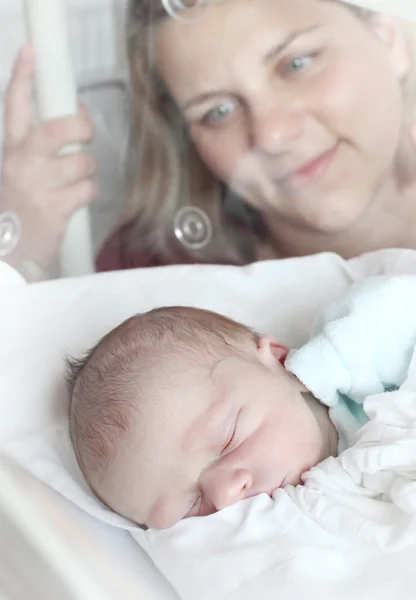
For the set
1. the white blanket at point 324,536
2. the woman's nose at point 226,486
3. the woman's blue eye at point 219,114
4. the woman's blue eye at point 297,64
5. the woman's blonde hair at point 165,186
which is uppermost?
the woman's blue eye at point 297,64

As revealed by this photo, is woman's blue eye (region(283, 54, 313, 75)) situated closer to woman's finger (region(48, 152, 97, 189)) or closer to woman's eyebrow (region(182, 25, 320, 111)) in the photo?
woman's eyebrow (region(182, 25, 320, 111))

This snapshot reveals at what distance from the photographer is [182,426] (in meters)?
0.74

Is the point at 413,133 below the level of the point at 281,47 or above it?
below

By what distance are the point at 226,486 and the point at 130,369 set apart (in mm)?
142

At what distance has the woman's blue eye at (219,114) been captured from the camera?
115cm

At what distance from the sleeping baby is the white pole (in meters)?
0.30

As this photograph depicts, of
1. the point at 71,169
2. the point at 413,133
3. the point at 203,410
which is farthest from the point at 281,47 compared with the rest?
the point at 203,410

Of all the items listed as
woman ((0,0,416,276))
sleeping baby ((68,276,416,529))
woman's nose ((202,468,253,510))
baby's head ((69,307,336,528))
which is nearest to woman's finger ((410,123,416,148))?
woman ((0,0,416,276))

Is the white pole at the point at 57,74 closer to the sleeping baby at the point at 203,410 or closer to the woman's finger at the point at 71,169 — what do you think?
the woman's finger at the point at 71,169

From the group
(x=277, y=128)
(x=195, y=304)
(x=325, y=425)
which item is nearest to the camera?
(x=325, y=425)

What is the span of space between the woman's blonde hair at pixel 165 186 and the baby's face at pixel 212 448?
0.48m

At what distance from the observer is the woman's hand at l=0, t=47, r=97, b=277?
3.42ft

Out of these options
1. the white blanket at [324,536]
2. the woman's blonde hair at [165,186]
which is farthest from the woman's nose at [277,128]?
the white blanket at [324,536]

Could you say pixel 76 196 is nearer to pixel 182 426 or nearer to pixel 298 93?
pixel 298 93
